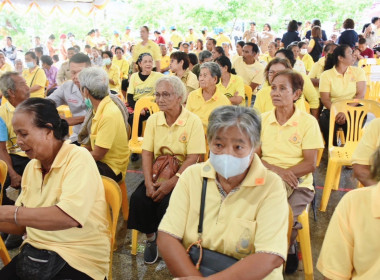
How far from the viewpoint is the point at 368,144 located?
2137 mm

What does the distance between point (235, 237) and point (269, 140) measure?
4.01ft

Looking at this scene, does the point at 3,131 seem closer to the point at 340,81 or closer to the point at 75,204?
the point at 75,204

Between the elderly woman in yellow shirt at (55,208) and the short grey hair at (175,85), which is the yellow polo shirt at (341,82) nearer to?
the short grey hair at (175,85)

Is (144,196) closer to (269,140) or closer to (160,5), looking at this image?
(269,140)

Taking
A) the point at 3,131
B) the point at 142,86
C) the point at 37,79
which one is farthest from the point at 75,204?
the point at 37,79

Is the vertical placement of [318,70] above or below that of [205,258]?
above

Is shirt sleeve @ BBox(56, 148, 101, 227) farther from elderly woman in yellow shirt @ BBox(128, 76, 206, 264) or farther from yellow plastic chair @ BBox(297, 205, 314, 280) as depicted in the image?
yellow plastic chair @ BBox(297, 205, 314, 280)

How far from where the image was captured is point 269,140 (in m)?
2.57

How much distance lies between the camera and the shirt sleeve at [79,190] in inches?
61.4

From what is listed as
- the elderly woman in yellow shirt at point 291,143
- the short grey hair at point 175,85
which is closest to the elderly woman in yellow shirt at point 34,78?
the short grey hair at point 175,85

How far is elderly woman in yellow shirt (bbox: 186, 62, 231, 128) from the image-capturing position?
3727 millimetres

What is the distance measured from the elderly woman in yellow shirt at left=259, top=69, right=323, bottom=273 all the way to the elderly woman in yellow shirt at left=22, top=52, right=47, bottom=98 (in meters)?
4.05

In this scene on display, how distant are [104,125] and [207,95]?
150cm

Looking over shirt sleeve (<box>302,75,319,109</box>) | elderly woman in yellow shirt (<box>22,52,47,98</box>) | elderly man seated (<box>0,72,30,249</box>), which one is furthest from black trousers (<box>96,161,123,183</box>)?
elderly woman in yellow shirt (<box>22,52,47,98</box>)
